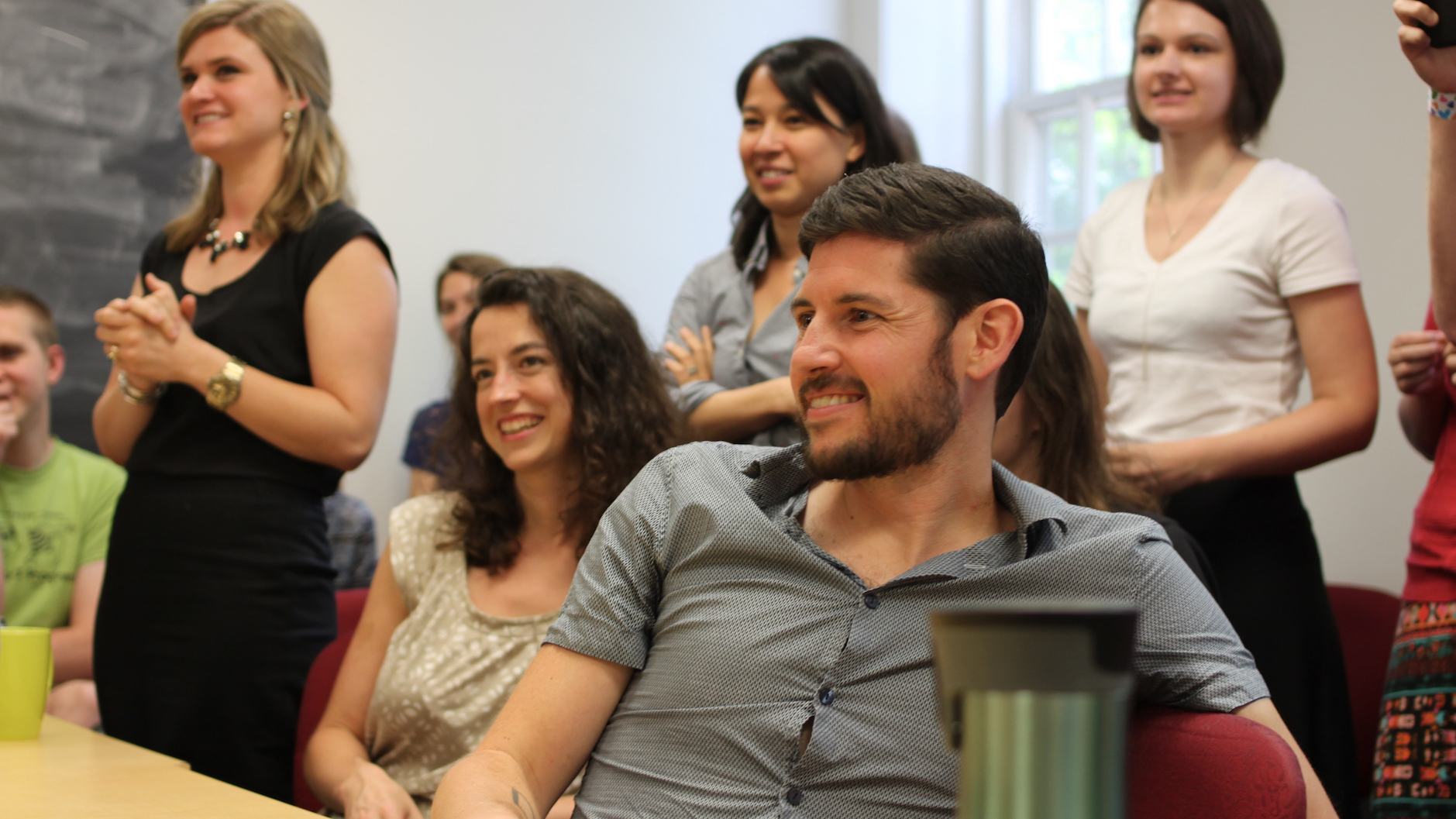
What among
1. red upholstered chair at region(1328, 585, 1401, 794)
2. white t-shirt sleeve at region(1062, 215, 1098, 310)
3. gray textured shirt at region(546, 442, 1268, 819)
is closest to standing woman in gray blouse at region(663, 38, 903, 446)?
white t-shirt sleeve at region(1062, 215, 1098, 310)

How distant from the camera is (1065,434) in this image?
182cm

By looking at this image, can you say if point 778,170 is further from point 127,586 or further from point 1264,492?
point 127,586

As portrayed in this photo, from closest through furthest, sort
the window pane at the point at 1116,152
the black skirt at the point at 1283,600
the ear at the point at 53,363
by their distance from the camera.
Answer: the black skirt at the point at 1283,600 → the ear at the point at 53,363 → the window pane at the point at 1116,152

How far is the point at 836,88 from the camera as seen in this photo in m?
2.29

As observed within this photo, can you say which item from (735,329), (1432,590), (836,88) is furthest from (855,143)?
(1432,590)

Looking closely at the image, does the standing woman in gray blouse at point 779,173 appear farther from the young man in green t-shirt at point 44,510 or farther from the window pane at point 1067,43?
the window pane at point 1067,43

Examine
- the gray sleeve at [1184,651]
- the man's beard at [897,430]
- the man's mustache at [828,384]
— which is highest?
the man's mustache at [828,384]

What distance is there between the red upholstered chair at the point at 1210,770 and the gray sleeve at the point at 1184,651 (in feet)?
0.09

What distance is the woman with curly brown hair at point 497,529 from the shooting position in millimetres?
1739

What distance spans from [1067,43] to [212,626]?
12.7ft

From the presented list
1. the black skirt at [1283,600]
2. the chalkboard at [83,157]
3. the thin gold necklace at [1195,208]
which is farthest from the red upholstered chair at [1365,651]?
the chalkboard at [83,157]

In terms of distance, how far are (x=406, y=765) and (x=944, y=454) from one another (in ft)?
3.00

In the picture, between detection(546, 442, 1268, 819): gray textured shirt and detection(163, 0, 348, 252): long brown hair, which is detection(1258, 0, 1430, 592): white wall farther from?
detection(163, 0, 348, 252): long brown hair

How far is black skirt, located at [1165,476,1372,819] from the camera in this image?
192 cm
